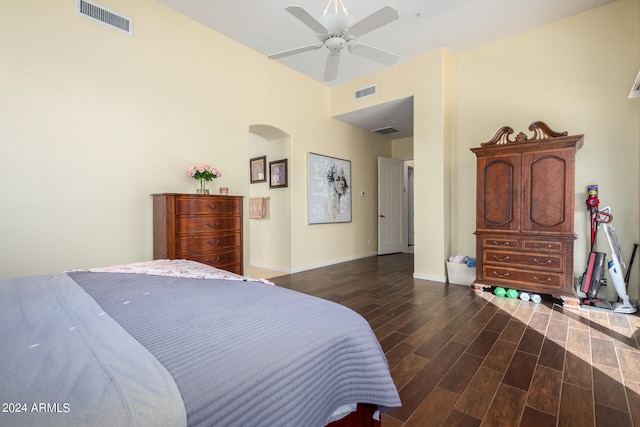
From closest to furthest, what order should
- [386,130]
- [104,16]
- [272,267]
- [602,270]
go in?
[104,16]
[602,270]
[272,267]
[386,130]

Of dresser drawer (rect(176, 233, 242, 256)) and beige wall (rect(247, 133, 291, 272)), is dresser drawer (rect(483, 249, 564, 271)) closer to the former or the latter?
beige wall (rect(247, 133, 291, 272))

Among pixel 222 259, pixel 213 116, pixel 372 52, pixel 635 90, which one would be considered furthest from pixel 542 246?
pixel 213 116

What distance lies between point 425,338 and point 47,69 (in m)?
3.97

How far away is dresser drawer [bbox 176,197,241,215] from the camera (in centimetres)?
303

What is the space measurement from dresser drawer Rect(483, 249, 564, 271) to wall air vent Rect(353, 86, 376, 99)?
3060mm

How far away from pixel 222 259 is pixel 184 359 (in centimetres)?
277

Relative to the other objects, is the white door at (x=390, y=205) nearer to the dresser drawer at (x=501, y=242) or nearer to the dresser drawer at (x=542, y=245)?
the dresser drawer at (x=501, y=242)

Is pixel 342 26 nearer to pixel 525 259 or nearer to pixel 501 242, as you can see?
pixel 501 242

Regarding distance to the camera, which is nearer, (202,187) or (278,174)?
(202,187)

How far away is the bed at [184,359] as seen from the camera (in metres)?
0.55

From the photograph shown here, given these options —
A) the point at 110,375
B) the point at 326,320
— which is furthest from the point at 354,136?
the point at 110,375

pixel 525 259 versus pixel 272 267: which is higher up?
pixel 525 259

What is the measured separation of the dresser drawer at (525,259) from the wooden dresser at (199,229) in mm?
3046

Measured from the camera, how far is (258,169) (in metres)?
5.52
